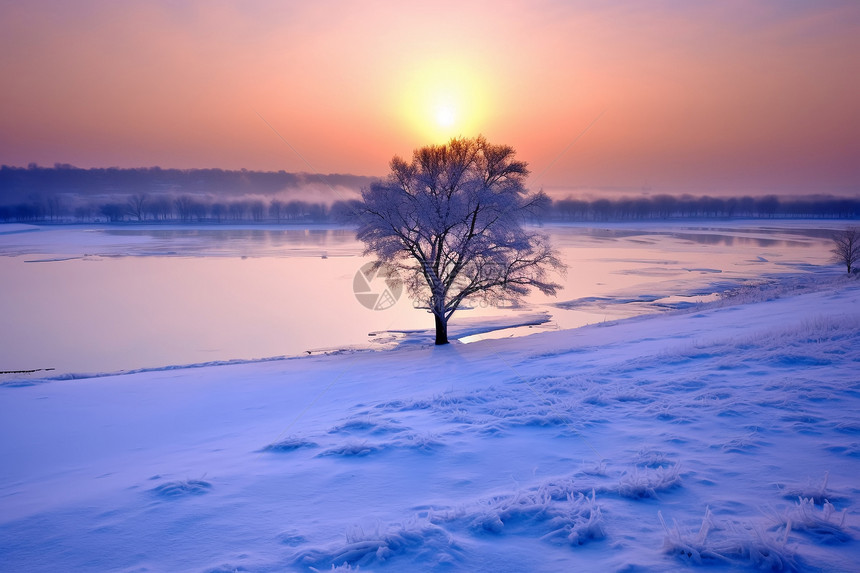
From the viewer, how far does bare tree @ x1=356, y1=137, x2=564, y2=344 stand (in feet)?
66.5

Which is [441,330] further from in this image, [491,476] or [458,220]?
[491,476]

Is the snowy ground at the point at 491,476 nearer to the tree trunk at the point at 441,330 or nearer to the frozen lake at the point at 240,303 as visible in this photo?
the tree trunk at the point at 441,330

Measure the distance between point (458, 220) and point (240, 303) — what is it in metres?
17.4

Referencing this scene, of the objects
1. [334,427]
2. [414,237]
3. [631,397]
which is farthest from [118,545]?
[414,237]

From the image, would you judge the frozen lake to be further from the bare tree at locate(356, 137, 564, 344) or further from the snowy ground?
the snowy ground

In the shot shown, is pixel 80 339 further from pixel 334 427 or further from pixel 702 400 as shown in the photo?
pixel 702 400

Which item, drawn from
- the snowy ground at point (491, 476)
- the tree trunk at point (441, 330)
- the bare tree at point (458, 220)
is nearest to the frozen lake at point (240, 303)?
the tree trunk at point (441, 330)

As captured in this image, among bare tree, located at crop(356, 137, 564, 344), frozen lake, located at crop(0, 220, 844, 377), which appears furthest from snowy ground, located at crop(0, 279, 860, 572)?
frozen lake, located at crop(0, 220, 844, 377)

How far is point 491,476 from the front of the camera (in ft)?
16.4

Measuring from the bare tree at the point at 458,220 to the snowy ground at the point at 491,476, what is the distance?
418 inches

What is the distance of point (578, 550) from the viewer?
3.49 m

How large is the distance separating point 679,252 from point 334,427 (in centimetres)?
6354

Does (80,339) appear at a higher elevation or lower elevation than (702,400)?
lower

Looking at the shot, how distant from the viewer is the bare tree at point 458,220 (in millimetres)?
20281
